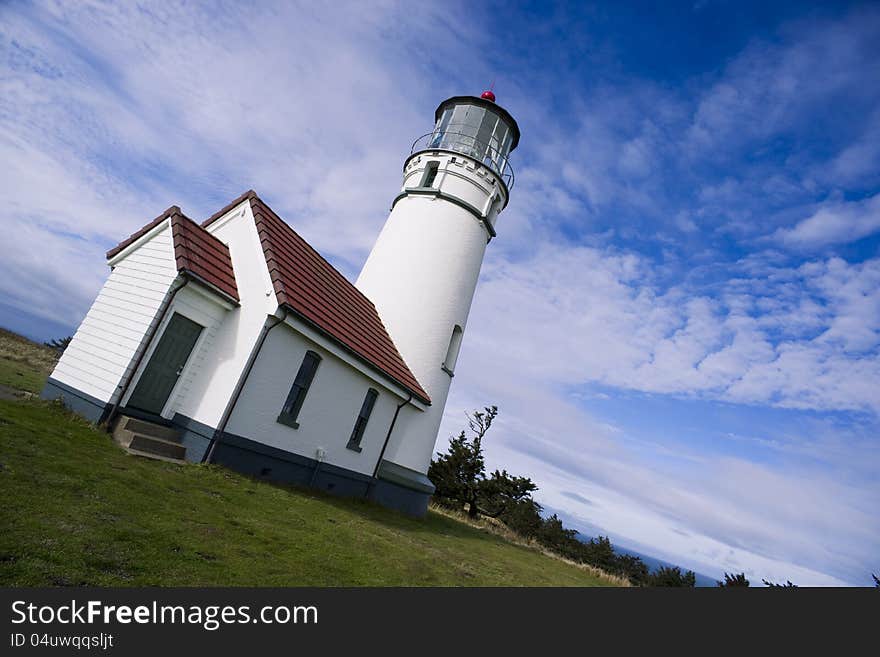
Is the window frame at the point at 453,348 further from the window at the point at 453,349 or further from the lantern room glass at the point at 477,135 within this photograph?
the lantern room glass at the point at 477,135

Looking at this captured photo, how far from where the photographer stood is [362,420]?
14578 mm

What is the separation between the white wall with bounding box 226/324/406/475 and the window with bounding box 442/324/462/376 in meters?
3.12

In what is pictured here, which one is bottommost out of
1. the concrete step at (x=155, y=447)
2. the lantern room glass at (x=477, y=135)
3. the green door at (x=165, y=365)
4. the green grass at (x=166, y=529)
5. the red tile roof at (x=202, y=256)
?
the green grass at (x=166, y=529)

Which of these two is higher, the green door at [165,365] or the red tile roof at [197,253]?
the red tile roof at [197,253]

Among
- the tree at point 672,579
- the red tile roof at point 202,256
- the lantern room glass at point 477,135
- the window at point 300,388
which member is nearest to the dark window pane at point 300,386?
the window at point 300,388

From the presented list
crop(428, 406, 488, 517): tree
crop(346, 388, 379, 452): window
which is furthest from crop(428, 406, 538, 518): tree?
crop(346, 388, 379, 452): window

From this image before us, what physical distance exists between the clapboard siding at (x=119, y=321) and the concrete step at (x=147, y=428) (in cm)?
61

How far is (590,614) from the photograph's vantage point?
15.9 feet

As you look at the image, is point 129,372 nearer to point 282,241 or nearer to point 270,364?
point 270,364

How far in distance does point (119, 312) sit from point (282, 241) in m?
4.35

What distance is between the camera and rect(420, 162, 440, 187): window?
18547 mm

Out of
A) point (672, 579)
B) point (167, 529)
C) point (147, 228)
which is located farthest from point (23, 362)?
point (672, 579)

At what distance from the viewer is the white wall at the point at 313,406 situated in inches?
438

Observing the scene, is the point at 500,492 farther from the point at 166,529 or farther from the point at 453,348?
the point at 166,529
